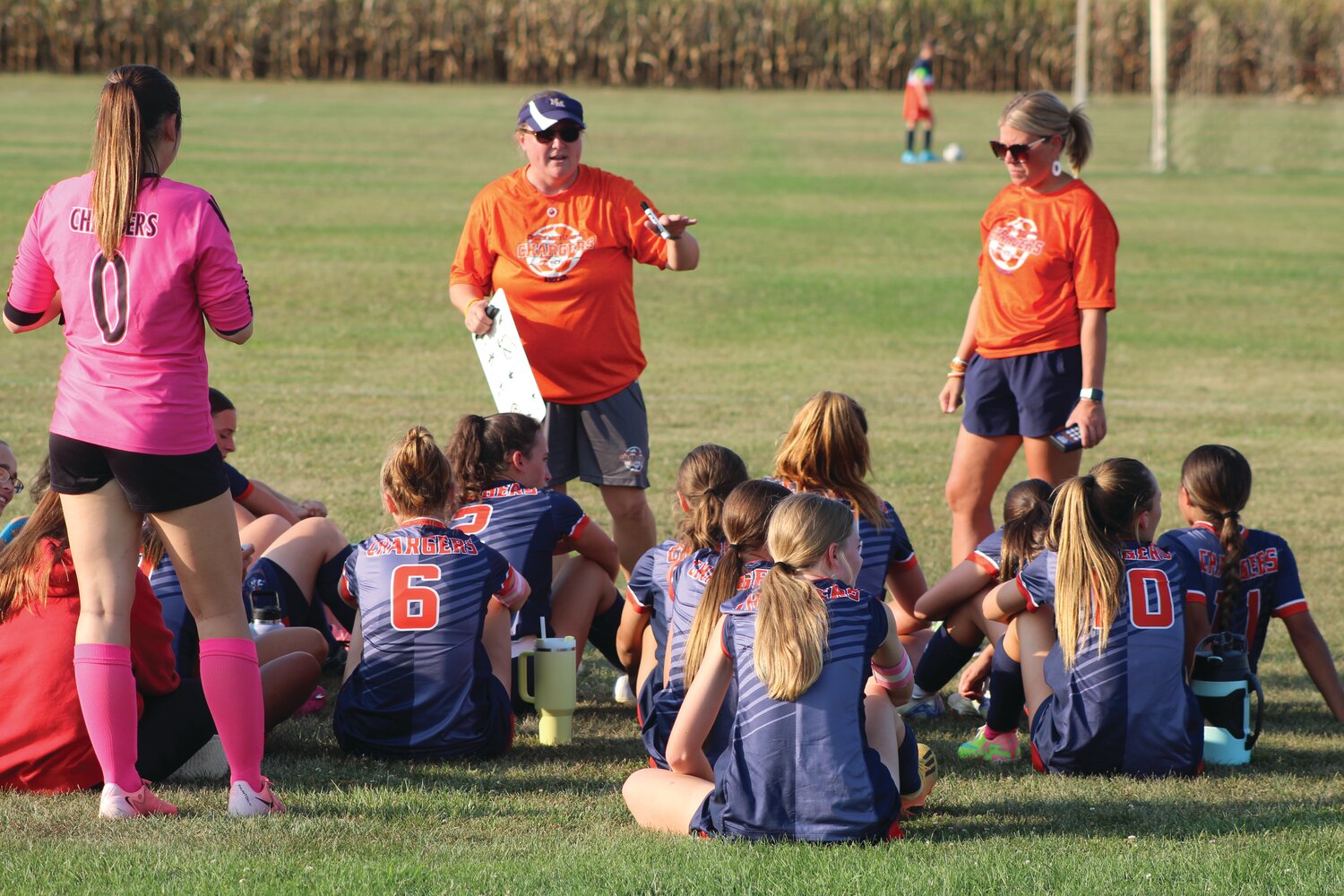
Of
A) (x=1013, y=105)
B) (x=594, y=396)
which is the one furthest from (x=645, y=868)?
(x=1013, y=105)

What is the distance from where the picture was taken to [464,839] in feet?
13.9

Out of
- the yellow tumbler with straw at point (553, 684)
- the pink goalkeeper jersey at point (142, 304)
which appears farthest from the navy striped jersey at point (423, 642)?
the pink goalkeeper jersey at point (142, 304)

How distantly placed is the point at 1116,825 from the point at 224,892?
2384mm

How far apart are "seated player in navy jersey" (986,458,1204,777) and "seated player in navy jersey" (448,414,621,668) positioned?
64.6 inches

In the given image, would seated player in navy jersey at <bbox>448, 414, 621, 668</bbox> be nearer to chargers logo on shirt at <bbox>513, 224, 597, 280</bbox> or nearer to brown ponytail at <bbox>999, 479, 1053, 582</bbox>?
chargers logo on shirt at <bbox>513, 224, 597, 280</bbox>

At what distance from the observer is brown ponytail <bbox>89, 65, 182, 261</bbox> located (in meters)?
4.04

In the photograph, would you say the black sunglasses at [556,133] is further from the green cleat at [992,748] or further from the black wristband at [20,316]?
the green cleat at [992,748]

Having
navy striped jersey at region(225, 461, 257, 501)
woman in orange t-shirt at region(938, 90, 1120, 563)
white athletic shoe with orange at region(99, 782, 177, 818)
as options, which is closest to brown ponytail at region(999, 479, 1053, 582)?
woman in orange t-shirt at region(938, 90, 1120, 563)

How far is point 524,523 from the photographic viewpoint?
558cm

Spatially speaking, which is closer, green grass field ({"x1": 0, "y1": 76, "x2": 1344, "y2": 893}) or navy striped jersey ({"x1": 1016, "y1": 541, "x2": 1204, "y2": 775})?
green grass field ({"x1": 0, "y1": 76, "x2": 1344, "y2": 893})

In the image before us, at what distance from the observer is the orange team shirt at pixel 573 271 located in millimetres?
6547

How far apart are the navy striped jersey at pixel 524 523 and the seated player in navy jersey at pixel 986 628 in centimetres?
128

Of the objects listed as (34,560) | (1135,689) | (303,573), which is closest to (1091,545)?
(1135,689)

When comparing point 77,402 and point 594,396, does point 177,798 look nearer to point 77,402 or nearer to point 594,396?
point 77,402
